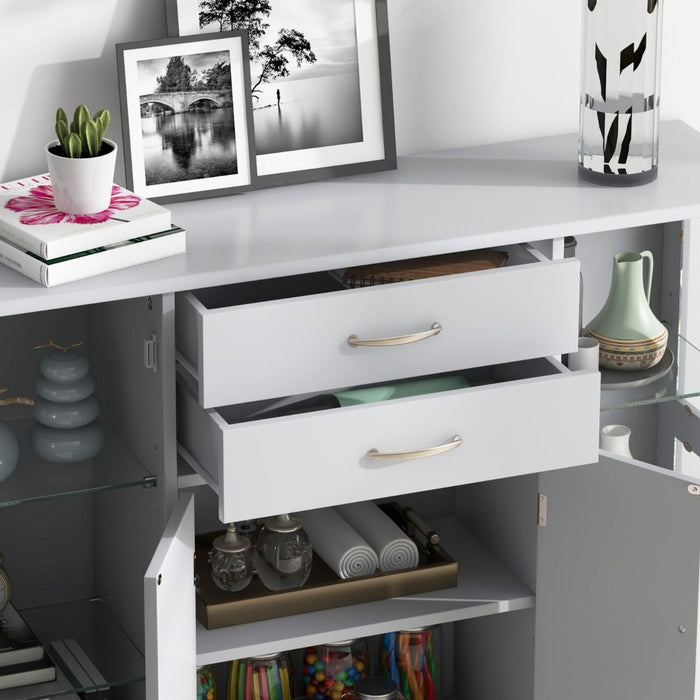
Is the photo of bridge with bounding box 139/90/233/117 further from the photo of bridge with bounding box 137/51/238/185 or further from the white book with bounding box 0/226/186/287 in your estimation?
the white book with bounding box 0/226/186/287

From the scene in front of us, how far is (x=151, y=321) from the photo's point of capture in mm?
1867

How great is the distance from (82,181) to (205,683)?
0.78 m

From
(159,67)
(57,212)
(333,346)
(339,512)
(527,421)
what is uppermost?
(159,67)

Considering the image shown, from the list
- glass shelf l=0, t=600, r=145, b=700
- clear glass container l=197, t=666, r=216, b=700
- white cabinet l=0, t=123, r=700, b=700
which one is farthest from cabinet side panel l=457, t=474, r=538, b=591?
glass shelf l=0, t=600, r=145, b=700

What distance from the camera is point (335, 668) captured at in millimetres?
2281

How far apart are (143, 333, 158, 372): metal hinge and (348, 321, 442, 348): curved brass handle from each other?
24cm

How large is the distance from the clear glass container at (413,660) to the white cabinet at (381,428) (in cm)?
11

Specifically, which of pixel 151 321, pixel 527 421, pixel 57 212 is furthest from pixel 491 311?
pixel 57 212

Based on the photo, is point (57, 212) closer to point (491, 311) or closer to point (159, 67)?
point (159, 67)

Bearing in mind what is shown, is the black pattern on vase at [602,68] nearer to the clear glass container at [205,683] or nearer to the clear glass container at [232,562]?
the clear glass container at [232,562]

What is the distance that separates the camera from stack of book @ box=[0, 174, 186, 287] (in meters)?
1.77

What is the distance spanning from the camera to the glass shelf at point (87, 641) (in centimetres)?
203

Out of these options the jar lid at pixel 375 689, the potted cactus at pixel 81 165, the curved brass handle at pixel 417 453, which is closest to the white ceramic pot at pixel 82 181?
the potted cactus at pixel 81 165

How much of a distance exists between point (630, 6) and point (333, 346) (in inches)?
25.0
